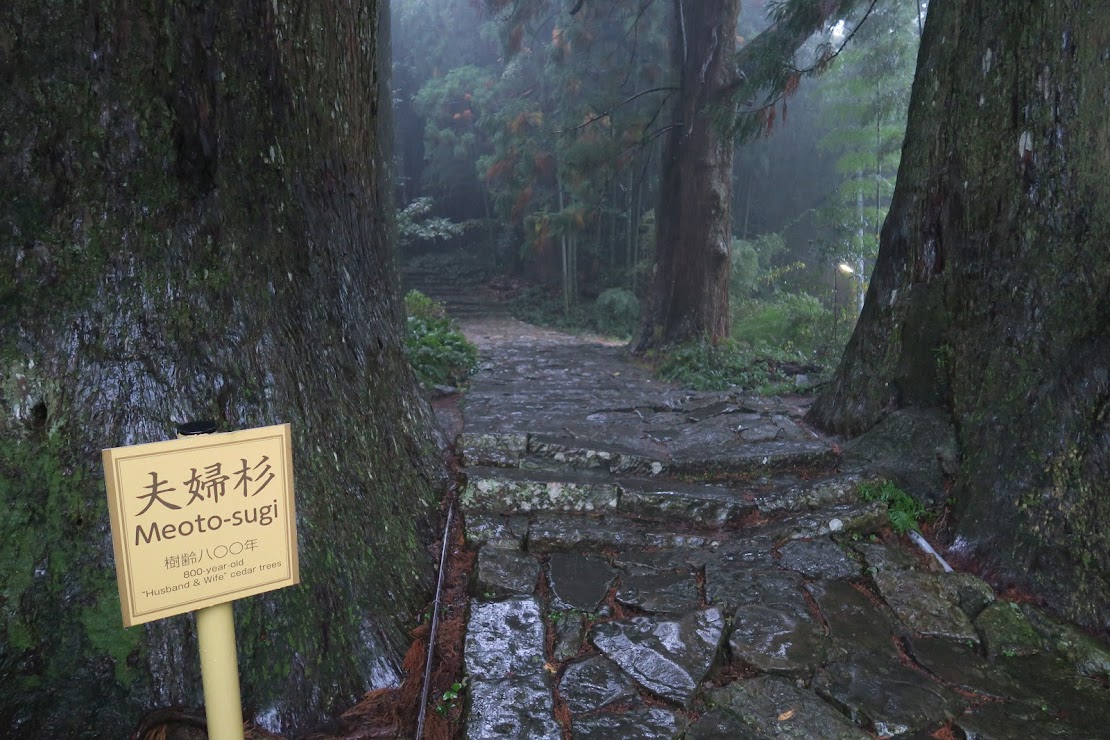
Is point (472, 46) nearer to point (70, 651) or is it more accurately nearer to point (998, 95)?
point (998, 95)

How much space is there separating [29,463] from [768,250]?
1706 cm

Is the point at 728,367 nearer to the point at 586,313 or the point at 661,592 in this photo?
the point at 661,592

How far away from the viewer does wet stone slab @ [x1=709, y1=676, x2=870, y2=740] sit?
90.9 inches

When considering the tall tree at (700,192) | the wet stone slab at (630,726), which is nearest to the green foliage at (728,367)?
the tall tree at (700,192)

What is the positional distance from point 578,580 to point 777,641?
926 millimetres

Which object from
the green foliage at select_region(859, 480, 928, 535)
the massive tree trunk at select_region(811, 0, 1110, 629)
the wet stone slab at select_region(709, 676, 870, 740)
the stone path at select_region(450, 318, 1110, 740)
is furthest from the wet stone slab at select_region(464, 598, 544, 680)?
the massive tree trunk at select_region(811, 0, 1110, 629)

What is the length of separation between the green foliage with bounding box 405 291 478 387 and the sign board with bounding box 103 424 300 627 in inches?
182

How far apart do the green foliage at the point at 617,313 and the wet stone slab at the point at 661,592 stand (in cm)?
1263

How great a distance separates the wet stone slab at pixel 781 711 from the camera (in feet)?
7.57

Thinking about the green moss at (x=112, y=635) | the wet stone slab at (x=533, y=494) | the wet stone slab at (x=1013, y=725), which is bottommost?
the wet stone slab at (x=1013, y=725)

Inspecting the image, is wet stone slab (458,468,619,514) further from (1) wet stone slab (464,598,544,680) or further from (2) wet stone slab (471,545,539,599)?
(1) wet stone slab (464,598,544,680)

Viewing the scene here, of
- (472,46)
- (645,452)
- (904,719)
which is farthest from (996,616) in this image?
(472,46)

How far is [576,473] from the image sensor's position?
4.22 m

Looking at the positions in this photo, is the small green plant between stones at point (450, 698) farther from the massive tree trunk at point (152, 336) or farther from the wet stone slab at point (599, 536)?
the wet stone slab at point (599, 536)
